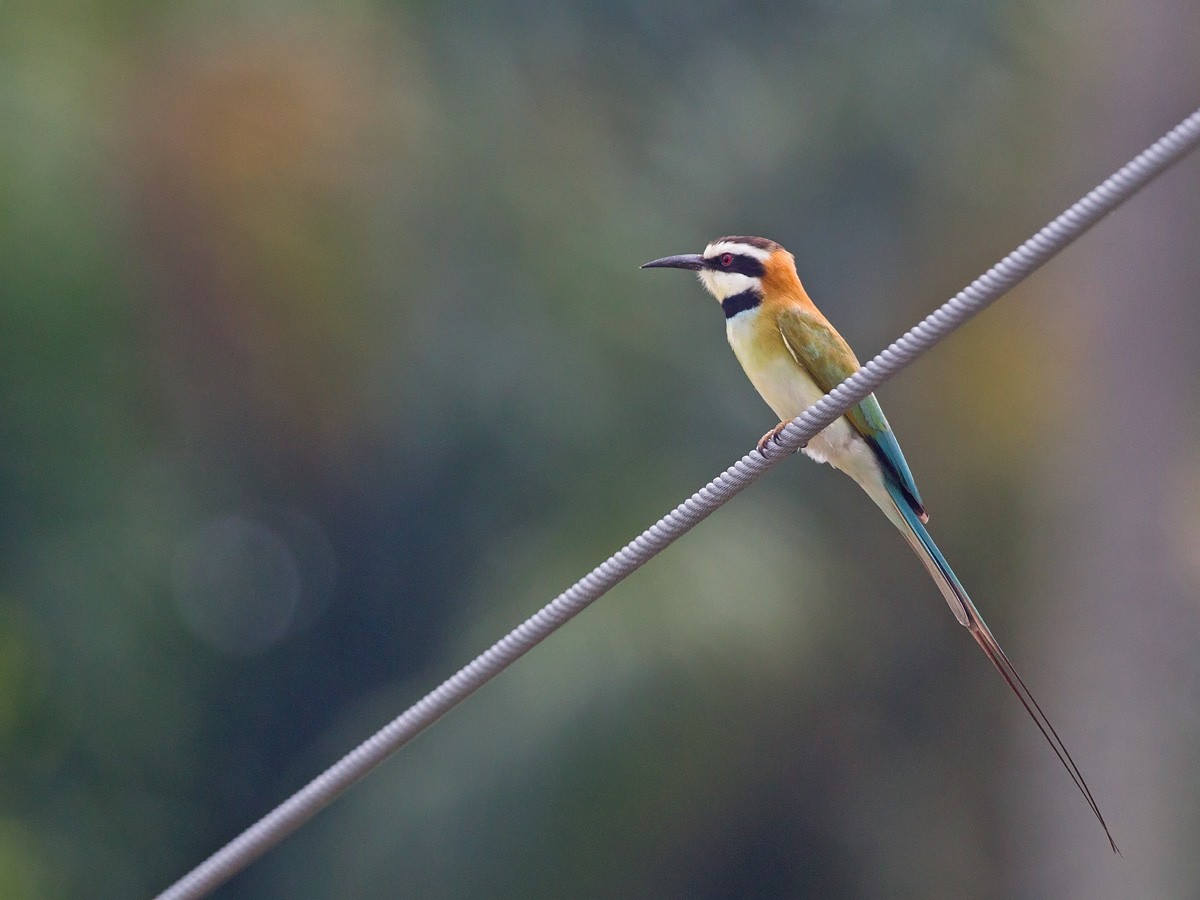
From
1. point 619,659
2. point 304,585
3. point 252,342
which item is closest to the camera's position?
point 619,659

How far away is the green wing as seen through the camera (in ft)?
7.93

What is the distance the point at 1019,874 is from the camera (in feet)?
16.2

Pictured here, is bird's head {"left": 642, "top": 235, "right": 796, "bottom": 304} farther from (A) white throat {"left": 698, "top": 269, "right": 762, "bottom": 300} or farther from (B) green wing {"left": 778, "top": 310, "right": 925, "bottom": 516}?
(B) green wing {"left": 778, "top": 310, "right": 925, "bottom": 516}

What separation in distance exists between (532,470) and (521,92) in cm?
162

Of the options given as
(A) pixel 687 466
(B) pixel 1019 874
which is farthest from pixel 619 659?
(B) pixel 1019 874

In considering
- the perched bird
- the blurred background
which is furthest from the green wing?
the blurred background

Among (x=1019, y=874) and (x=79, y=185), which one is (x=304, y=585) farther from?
(x=1019, y=874)

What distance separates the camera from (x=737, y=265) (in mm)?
2717

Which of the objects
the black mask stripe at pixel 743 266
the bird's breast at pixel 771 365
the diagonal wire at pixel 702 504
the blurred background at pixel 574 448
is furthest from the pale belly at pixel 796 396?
the blurred background at pixel 574 448

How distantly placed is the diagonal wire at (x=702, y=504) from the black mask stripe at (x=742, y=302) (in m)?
0.98

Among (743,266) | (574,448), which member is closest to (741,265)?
(743,266)

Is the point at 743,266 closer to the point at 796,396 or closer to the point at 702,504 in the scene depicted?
the point at 796,396

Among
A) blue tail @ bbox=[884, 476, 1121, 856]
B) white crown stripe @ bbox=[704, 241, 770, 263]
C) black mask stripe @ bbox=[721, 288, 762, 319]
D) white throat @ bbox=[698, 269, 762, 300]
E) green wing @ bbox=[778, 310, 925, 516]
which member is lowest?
blue tail @ bbox=[884, 476, 1121, 856]

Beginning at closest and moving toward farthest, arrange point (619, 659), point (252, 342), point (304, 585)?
point (619, 659) < point (252, 342) < point (304, 585)
